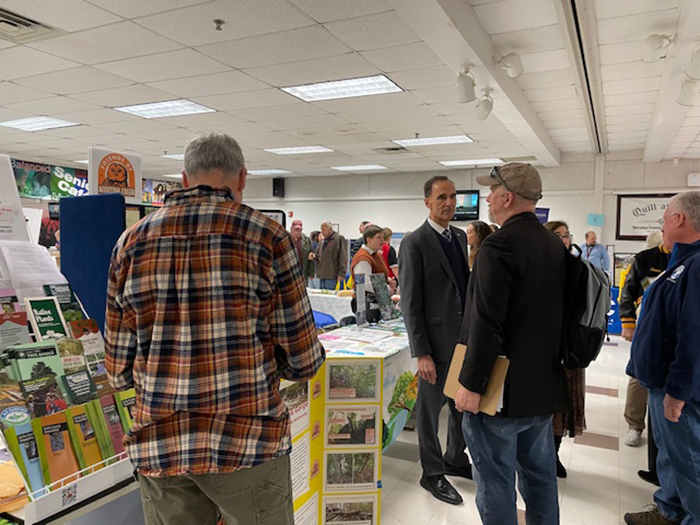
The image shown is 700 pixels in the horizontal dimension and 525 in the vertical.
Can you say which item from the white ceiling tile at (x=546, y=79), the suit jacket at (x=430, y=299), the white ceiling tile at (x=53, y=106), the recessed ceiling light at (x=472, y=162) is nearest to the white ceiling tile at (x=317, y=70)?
the white ceiling tile at (x=546, y=79)

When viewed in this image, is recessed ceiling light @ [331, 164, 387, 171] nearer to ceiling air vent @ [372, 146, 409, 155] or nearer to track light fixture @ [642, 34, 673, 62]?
ceiling air vent @ [372, 146, 409, 155]

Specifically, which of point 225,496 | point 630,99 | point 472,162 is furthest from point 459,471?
point 472,162

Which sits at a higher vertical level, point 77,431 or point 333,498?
point 77,431

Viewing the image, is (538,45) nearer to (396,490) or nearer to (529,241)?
(529,241)

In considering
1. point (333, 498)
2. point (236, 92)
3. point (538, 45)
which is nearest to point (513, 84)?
point (538, 45)

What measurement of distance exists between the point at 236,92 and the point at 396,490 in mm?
4451

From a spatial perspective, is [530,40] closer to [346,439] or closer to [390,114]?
[390,114]

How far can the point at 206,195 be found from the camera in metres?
1.23

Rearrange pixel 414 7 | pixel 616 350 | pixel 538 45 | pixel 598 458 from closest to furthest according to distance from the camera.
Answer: pixel 414 7, pixel 598 458, pixel 538 45, pixel 616 350

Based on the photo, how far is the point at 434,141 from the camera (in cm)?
820

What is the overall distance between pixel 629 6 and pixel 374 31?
6.03ft

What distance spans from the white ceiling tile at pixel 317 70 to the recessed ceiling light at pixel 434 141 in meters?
3.30

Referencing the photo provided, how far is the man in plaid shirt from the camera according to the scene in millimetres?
1166

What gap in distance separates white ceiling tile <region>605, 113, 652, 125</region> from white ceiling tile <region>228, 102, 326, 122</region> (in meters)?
4.02
